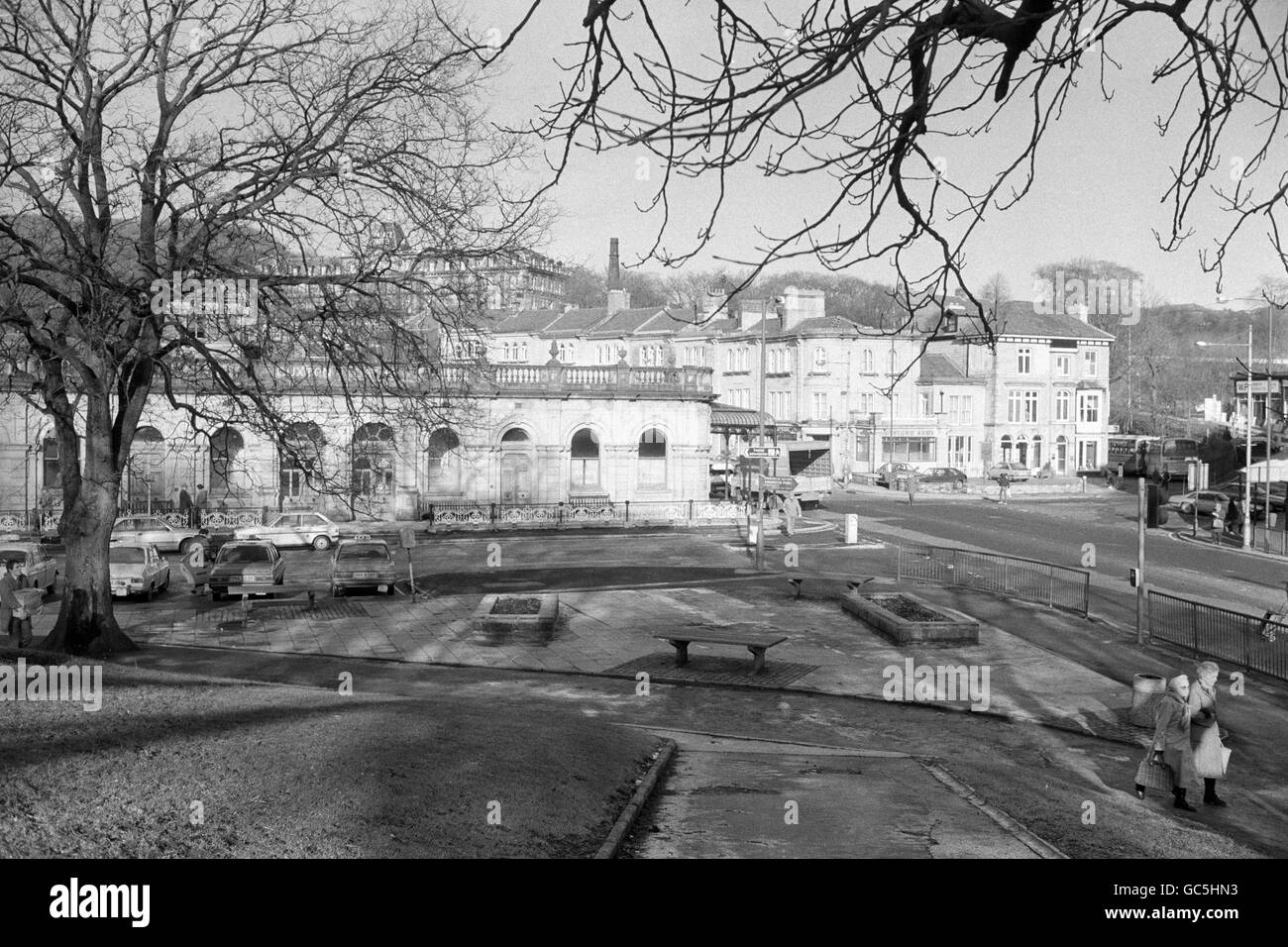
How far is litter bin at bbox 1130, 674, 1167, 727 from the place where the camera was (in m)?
16.0

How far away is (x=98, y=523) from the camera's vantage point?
18297 mm

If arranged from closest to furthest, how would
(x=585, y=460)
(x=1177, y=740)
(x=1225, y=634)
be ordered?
(x=1177, y=740)
(x=1225, y=634)
(x=585, y=460)

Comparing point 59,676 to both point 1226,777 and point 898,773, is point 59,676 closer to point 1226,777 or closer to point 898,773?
point 898,773

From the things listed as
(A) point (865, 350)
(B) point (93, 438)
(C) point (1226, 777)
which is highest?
(A) point (865, 350)

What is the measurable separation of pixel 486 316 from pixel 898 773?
10.5 m

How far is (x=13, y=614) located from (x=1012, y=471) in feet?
238

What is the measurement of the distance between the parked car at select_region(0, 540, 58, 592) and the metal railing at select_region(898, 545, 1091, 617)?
22294 millimetres

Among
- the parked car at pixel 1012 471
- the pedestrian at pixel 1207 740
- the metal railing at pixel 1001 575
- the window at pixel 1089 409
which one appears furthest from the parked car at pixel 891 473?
the pedestrian at pixel 1207 740

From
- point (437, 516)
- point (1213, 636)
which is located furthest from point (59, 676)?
point (437, 516)

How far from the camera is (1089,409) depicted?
95250 millimetres

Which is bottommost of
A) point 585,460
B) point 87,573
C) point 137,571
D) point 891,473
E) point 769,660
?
point 769,660

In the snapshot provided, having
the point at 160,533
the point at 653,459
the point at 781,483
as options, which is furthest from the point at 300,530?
the point at 781,483

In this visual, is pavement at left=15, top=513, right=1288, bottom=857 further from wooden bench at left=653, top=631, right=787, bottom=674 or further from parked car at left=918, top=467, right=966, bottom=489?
parked car at left=918, top=467, right=966, bottom=489

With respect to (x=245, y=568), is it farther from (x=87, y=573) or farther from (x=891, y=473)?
(x=891, y=473)
